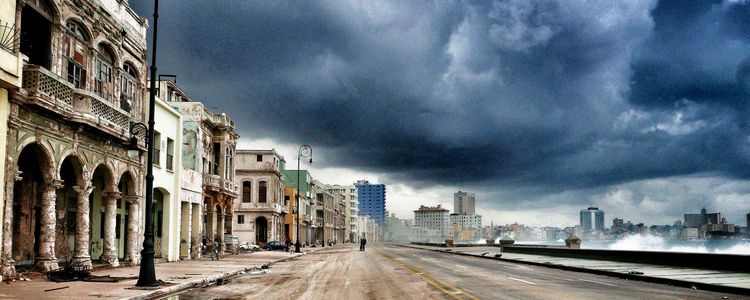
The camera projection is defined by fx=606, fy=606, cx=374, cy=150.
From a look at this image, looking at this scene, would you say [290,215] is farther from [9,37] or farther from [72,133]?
[9,37]

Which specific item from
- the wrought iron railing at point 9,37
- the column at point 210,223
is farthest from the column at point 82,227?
the column at point 210,223

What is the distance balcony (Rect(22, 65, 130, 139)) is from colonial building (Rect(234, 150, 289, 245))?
166 feet

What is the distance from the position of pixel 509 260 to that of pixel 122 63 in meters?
26.3

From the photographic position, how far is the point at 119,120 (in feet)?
89.5

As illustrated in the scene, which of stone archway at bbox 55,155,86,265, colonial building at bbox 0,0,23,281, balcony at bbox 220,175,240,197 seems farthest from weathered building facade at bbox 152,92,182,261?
colonial building at bbox 0,0,23,281

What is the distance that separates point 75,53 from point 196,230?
21.3 meters

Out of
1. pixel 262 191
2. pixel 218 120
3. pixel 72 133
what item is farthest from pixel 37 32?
pixel 262 191

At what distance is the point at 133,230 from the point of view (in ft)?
99.8

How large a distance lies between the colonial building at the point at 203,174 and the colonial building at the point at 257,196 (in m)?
21.0

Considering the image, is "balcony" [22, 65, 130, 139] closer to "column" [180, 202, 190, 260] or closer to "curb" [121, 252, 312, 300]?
"curb" [121, 252, 312, 300]

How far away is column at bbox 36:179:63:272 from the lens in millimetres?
21641

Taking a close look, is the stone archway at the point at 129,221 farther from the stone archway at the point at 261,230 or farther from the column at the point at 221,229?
the stone archway at the point at 261,230

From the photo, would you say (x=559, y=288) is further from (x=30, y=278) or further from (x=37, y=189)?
(x=37, y=189)

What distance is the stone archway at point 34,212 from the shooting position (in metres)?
21.6
